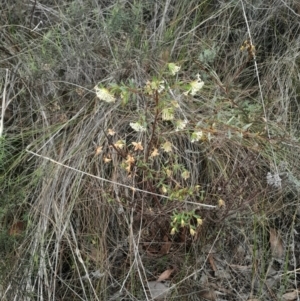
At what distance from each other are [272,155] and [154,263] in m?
0.52

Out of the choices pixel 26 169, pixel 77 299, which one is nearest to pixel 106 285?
pixel 77 299

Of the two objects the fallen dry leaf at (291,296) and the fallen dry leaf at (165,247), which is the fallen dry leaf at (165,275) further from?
the fallen dry leaf at (291,296)

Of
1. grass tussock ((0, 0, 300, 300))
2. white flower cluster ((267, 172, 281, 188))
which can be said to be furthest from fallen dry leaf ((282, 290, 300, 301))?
white flower cluster ((267, 172, 281, 188))

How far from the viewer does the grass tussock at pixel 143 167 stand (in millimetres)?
1723

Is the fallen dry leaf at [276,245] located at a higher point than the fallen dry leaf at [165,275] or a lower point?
higher

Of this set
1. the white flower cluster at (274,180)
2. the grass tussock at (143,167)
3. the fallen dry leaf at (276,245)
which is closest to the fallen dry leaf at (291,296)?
the grass tussock at (143,167)

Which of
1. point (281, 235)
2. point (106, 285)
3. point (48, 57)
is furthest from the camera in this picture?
point (48, 57)

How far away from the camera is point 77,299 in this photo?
1.73 meters

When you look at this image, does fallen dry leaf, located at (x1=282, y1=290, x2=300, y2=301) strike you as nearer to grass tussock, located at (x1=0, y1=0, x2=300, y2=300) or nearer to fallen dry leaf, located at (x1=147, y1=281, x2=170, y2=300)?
grass tussock, located at (x1=0, y1=0, x2=300, y2=300)

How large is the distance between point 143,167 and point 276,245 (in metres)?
0.51

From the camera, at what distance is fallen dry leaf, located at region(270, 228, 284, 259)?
1.82 m

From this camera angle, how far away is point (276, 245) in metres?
1.83

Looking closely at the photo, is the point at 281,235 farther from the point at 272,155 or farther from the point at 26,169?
the point at 26,169

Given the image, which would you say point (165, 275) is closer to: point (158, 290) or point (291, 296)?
point (158, 290)
